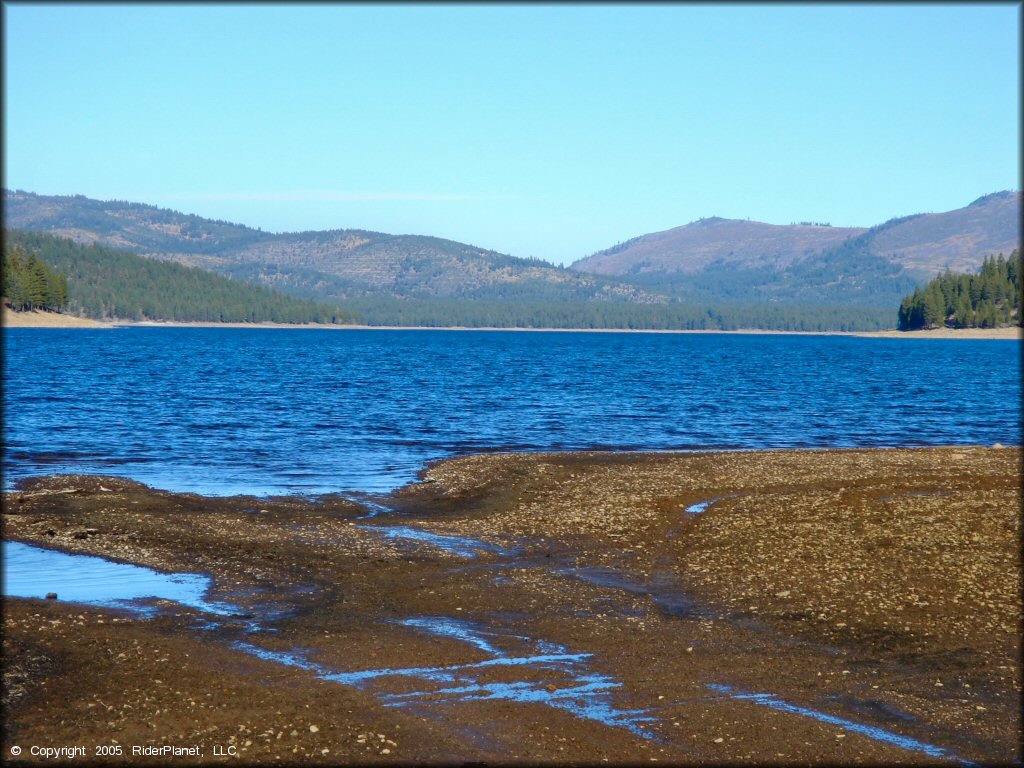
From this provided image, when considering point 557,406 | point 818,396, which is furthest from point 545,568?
point 818,396

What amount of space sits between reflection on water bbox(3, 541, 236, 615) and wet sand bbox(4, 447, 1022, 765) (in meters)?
0.53

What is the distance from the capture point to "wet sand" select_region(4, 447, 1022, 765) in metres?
12.3

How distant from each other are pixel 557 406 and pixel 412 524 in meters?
40.7

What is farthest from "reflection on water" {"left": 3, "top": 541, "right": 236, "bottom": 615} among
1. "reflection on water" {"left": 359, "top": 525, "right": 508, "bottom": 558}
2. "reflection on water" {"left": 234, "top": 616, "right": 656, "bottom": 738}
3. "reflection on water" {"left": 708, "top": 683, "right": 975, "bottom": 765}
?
"reflection on water" {"left": 708, "top": 683, "right": 975, "bottom": 765}

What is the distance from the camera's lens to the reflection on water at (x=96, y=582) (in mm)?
18016

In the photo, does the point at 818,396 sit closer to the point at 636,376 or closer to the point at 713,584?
the point at 636,376

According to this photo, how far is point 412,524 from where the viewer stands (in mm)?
26469

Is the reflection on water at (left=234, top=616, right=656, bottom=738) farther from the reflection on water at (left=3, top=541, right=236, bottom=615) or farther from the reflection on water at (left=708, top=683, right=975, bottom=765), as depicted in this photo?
the reflection on water at (left=3, top=541, right=236, bottom=615)

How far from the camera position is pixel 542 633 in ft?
54.7

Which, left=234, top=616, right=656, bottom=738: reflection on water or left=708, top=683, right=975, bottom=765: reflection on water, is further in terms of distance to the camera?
left=234, top=616, right=656, bottom=738: reflection on water

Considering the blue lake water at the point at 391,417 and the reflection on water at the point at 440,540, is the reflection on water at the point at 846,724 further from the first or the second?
the blue lake water at the point at 391,417

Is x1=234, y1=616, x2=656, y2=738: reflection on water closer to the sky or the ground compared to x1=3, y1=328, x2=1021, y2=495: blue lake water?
closer to the sky

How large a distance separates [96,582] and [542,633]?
848 cm

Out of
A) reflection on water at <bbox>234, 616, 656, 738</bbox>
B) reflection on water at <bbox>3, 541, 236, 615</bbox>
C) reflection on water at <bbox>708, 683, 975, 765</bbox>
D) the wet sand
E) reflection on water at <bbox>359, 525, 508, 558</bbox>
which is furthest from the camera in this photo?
reflection on water at <bbox>359, 525, 508, 558</bbox>
